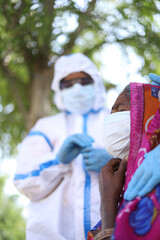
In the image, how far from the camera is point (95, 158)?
7.58 ft

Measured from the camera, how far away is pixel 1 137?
461cm

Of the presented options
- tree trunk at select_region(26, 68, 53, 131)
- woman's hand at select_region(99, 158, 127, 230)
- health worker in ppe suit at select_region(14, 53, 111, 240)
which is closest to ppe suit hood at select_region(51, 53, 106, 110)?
health worker in ppe suit at select_region(14, 53, 111, 240)

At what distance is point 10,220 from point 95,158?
653 cm

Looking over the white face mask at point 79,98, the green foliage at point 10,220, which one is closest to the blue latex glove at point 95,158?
the white face mask at point 79,98

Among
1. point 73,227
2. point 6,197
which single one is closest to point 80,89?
point 73,227

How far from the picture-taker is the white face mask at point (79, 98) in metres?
2.76

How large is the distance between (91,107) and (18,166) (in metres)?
0.69

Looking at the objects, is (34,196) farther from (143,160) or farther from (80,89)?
(143,160)

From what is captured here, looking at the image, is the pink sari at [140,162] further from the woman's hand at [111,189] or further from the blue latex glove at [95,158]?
the blue latex glove at [95,158]

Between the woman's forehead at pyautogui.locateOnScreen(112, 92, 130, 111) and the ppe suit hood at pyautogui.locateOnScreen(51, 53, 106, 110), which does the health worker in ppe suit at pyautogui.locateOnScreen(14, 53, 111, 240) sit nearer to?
the ppe suit hood at pyautogui.locateOnScreen(51, 53, 106, 110)

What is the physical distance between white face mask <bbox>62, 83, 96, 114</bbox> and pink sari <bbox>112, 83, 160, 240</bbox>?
123 centimetres

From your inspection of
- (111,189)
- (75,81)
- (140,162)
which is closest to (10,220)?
(75,81)

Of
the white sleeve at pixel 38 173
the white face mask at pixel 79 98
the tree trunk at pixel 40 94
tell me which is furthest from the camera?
the tree trunk at pixel 40 94

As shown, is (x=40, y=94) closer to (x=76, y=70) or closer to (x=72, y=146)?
(x=76, y=70)
